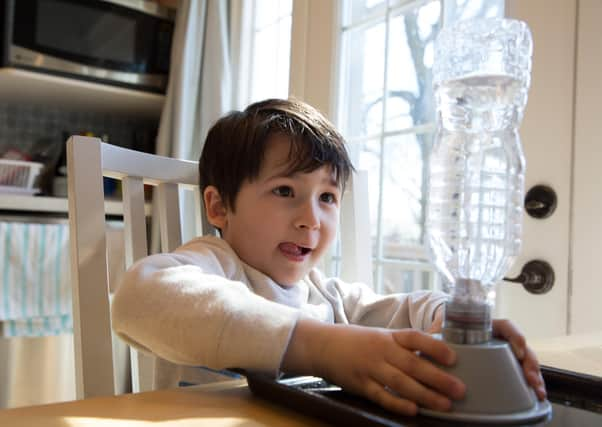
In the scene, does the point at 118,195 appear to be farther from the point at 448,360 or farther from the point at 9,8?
the point at 448,360

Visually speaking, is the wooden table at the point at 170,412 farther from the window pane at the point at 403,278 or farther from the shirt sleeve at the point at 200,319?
the window pane at the point at 403,278

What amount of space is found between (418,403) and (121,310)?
27cm

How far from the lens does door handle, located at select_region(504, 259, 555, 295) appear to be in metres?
1.05

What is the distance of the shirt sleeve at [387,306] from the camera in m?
0.80

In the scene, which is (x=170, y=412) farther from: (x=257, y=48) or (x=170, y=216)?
(x=257, y=48)

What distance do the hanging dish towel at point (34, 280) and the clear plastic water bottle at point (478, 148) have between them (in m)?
1.54

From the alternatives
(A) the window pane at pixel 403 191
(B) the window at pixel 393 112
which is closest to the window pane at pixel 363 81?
(B) the window at pixel 393 112

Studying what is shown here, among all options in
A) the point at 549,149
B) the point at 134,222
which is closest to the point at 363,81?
the point at 549,149

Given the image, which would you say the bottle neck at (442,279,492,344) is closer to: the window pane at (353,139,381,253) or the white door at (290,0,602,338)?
the white door at (290,0,602,338)

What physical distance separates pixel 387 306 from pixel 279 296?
0.17m

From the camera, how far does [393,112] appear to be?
4.95 ft

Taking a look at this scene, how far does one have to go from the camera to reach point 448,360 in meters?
0.41

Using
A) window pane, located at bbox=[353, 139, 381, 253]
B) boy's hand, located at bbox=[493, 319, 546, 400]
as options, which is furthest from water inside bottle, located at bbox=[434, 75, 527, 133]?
window pane, located at bbox=[353, 139, 381, 253]

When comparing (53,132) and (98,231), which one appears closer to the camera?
(98,231)
